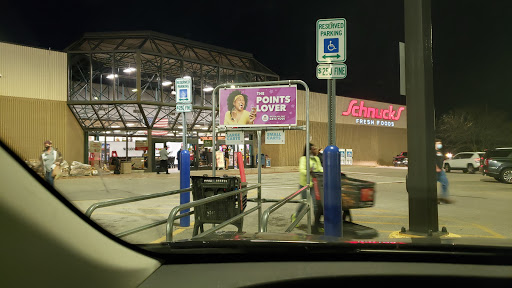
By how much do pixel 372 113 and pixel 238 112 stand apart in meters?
35.1

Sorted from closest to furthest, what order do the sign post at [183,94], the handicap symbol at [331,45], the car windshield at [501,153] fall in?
the handicap symbol at [331,45], the sign post at [183,94], the car windshield at [501,153]

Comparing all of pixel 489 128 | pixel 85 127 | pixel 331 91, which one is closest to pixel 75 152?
pixel 85 127

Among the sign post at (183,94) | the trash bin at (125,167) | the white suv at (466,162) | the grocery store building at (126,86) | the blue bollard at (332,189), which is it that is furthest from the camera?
the white suv at (466,162)

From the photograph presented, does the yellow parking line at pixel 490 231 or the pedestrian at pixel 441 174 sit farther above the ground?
the pedestrian at pixel 441 174

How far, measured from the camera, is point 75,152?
24531 mm

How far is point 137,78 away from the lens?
23.3 m

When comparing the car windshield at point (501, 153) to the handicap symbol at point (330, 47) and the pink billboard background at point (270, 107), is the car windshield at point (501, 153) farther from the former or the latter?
the handicap symbol at point (330, 47)

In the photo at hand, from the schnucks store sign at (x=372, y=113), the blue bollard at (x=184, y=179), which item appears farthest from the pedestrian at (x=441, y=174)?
the schnucks store sign at (x=372, y=113)

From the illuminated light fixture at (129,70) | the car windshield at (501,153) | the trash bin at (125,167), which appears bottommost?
the trash bin at (125,167)

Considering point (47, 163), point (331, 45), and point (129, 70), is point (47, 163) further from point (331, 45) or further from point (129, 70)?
point (129, 70)

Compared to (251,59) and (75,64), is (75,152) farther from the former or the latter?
(251,59)

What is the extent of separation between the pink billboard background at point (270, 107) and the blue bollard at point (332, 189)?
2153mm

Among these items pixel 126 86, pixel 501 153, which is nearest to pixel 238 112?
pixel 501 153

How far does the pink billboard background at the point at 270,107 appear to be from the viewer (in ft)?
24.3
